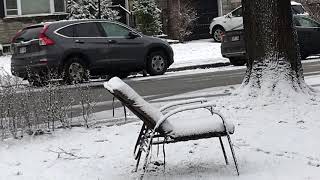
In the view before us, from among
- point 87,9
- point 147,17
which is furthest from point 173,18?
point 87,9

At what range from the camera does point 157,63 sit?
56.5ft

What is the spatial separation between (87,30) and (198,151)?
389 inches

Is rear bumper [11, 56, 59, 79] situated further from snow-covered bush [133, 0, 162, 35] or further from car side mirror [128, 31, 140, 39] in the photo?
snow-covered bush [133, 0, 162, 35]

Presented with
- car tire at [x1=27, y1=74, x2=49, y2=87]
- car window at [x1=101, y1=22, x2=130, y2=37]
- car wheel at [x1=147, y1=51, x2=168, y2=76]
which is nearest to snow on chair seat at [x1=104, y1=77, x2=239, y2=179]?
car tire at [x1=27, y1=74, x2=49, y2=87]

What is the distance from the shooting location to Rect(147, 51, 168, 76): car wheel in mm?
17016

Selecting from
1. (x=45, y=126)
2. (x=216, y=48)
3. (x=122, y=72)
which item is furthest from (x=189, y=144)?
(x=216, y=48)

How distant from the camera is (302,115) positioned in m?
7.59

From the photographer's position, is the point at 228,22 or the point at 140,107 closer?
the point at 140,107

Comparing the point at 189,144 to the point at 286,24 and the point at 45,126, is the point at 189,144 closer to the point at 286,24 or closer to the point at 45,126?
the point at 45,126

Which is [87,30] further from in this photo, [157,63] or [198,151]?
[198,151]

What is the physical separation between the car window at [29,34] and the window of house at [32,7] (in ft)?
30.7

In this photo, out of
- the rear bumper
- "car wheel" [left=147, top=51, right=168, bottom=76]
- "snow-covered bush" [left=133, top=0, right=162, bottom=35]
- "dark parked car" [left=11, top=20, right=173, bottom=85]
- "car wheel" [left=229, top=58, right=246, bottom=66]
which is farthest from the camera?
"snow-covered bush" [left=133, top=0, right=162, bottom=35]

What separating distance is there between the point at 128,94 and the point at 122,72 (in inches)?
450

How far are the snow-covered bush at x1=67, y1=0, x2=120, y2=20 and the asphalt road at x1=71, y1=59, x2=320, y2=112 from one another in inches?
337
